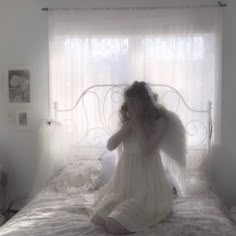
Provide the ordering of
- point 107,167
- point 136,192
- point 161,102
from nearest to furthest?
point 136,192 < point 107,167 < point 161,102

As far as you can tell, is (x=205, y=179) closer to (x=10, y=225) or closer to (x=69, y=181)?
(x=69, y=181)

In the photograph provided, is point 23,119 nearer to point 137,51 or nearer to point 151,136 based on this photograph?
point 137,51

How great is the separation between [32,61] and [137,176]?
180 cm

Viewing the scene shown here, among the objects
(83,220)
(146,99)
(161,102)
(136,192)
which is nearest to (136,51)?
(161,102)

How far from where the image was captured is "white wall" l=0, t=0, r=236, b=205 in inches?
129

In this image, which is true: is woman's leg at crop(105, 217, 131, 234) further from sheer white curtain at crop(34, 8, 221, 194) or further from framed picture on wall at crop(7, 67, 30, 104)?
framed picture on wall at crop(7, 67, 30, 104)

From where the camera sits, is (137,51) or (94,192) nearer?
(94,192)

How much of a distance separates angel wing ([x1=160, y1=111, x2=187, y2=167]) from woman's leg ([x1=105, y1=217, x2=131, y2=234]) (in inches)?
29.8

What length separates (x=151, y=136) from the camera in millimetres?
2383

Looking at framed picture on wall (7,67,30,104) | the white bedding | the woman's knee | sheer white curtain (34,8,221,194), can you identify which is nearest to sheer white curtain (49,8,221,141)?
sheer white curtain (34,8,221,194)

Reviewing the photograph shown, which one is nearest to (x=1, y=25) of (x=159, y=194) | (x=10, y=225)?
(x=10, y=225)

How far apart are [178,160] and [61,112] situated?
1.32 m

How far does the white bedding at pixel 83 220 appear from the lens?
1.96m

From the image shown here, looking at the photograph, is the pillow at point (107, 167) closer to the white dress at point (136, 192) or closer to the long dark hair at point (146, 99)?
the white dress at point (136, 192)
